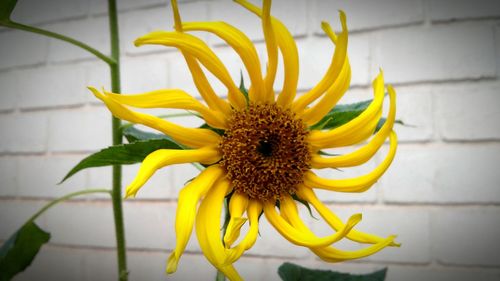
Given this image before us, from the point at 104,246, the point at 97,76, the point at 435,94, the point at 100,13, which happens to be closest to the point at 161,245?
the point at 104,246

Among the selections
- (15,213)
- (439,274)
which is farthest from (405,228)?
(15,213)

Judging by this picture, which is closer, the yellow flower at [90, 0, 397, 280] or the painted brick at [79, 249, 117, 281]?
the yellow flower at [90, 0, 397, 280]

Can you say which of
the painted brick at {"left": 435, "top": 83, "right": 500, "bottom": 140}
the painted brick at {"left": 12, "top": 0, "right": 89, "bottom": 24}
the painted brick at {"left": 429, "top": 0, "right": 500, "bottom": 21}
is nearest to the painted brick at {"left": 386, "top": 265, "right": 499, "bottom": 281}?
the painted brick at {"left": 435, "top": 83, "right": 500, "bottom": 140}

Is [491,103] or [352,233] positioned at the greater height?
[491,103]

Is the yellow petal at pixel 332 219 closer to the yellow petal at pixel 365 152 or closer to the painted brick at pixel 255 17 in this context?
the yellow petal at pixel 365 152

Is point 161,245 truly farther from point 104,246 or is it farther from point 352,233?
point 352,233

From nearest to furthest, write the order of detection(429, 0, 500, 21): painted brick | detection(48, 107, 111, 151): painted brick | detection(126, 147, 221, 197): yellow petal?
detection(126, 147, 221, 197): yellow petal, detection(429, 0, 500, 21): painted brick, detection(48, 107, 111, 151): painted brick

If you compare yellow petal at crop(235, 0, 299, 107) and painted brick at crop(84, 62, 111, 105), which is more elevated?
painted brick at crop(84, 62, 111, 105)

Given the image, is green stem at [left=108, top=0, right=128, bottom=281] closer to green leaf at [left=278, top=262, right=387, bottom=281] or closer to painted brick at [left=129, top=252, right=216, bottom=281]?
green leaf at [left=278, top=262, right=387, bottom=281]
